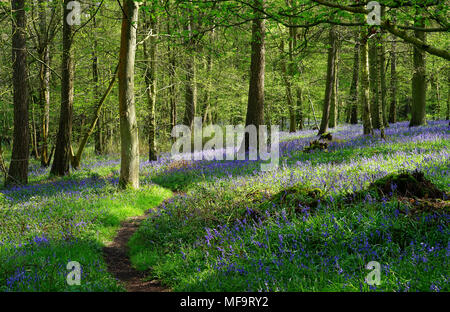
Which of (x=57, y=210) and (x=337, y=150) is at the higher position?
(x=337, y=150)

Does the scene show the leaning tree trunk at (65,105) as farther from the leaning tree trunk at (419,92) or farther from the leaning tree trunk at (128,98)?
the leaning tree trunk at (419,92)

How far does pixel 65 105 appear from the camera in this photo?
42.3ft

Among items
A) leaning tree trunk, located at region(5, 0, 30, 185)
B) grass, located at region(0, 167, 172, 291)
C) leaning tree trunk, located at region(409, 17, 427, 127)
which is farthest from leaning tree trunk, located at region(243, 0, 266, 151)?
leaning tree trunk, located at region(5, 0, 30, 185)

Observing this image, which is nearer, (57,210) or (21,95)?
(57,210)

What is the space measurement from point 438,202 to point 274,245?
2.52 m

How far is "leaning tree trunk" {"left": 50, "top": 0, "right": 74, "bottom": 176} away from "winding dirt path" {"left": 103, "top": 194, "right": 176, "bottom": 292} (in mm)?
7716

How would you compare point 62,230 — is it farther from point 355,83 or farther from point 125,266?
point 355,83

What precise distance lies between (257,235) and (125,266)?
2.44 metres

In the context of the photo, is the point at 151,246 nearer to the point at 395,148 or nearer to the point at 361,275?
the point at 361,275

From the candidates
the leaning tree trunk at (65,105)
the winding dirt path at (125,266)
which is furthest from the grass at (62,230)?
the leaning tree trunk at (65,105)

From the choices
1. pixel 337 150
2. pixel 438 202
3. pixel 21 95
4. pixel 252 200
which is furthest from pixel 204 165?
pixel 438 202

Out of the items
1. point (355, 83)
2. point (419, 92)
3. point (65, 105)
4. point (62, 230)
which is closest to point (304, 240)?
point (62, 230)

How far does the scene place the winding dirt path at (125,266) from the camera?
14.6ft
